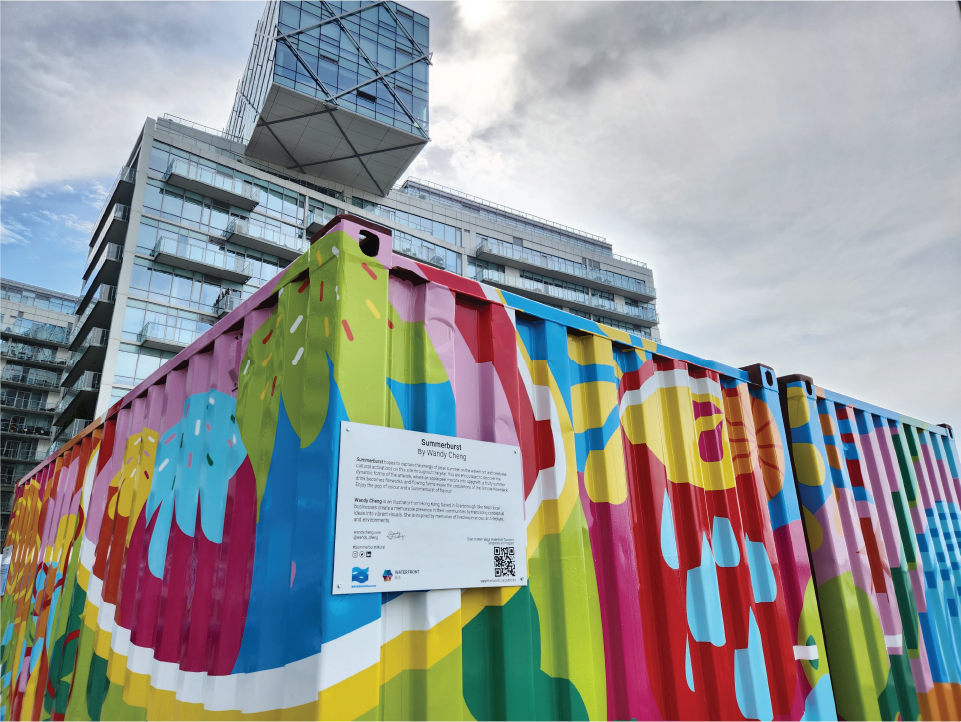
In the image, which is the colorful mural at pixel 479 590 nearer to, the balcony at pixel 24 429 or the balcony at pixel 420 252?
the balcony at pixel 420 252

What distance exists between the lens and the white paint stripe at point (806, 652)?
8.73ft

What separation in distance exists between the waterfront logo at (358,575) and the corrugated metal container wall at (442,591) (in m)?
0.04

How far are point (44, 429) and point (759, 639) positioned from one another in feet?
218

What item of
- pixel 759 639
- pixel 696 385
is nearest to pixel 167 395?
pixel 696 385

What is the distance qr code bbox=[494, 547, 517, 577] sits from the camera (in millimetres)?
1734

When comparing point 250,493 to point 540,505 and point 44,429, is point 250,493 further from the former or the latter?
point 44,429

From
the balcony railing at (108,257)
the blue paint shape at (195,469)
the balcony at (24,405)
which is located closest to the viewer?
the blue paint shape at (195,469)

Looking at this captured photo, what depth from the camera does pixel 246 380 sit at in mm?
2020

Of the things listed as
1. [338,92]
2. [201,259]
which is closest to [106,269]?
[201,259]

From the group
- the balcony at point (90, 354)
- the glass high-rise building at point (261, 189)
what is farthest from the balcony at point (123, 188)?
the balcony at point (90, 354)

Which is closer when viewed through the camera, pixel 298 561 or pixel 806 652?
pixel 298 561

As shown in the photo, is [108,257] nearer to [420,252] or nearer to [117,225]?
[117,225]

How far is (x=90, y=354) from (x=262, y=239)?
418 inches

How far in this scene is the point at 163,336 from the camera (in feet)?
87.8
